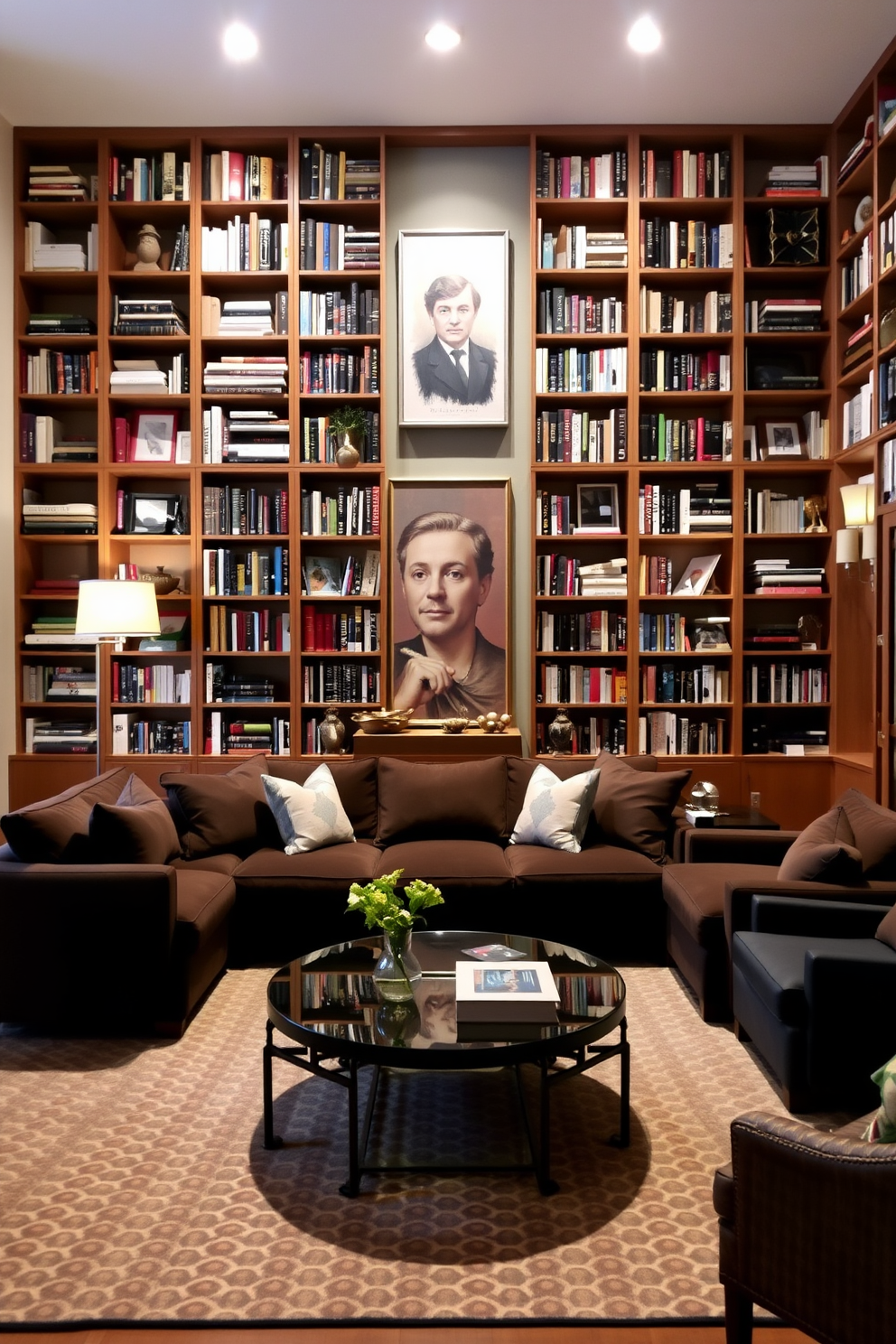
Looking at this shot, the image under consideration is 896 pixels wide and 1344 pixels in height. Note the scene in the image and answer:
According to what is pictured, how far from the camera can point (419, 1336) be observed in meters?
1.98

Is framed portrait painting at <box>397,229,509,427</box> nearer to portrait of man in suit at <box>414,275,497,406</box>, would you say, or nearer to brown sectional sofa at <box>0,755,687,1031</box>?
portrait of man in suit at <box>414,275,497,406</box>

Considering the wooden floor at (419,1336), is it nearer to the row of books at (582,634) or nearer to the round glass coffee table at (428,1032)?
the round glass coffee table at (428,1032)

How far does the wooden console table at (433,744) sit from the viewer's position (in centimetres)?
536

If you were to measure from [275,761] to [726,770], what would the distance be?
8.03 ft

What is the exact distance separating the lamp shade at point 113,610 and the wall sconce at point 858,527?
3522 millimetres

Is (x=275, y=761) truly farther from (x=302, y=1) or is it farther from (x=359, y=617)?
(x=302, y=1)

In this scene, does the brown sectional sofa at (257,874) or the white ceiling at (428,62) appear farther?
the white ceiling at (428,62)

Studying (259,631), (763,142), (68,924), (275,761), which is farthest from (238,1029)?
(763,142)

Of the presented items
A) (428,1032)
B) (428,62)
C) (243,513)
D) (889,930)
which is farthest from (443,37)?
(428,1032)

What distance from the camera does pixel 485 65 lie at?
4938mm

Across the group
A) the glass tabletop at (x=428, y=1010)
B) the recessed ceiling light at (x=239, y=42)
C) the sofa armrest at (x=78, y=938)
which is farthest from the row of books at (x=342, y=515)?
the glass tabletop at (x=428, y=1010)

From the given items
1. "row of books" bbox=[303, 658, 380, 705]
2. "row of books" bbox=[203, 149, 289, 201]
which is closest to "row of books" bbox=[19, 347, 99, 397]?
"row of books" bbox=[203, 149, 289, 201]

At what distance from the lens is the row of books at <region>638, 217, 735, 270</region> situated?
563cm

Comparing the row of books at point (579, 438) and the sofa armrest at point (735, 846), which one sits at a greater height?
the row of books at point (579, 438)
